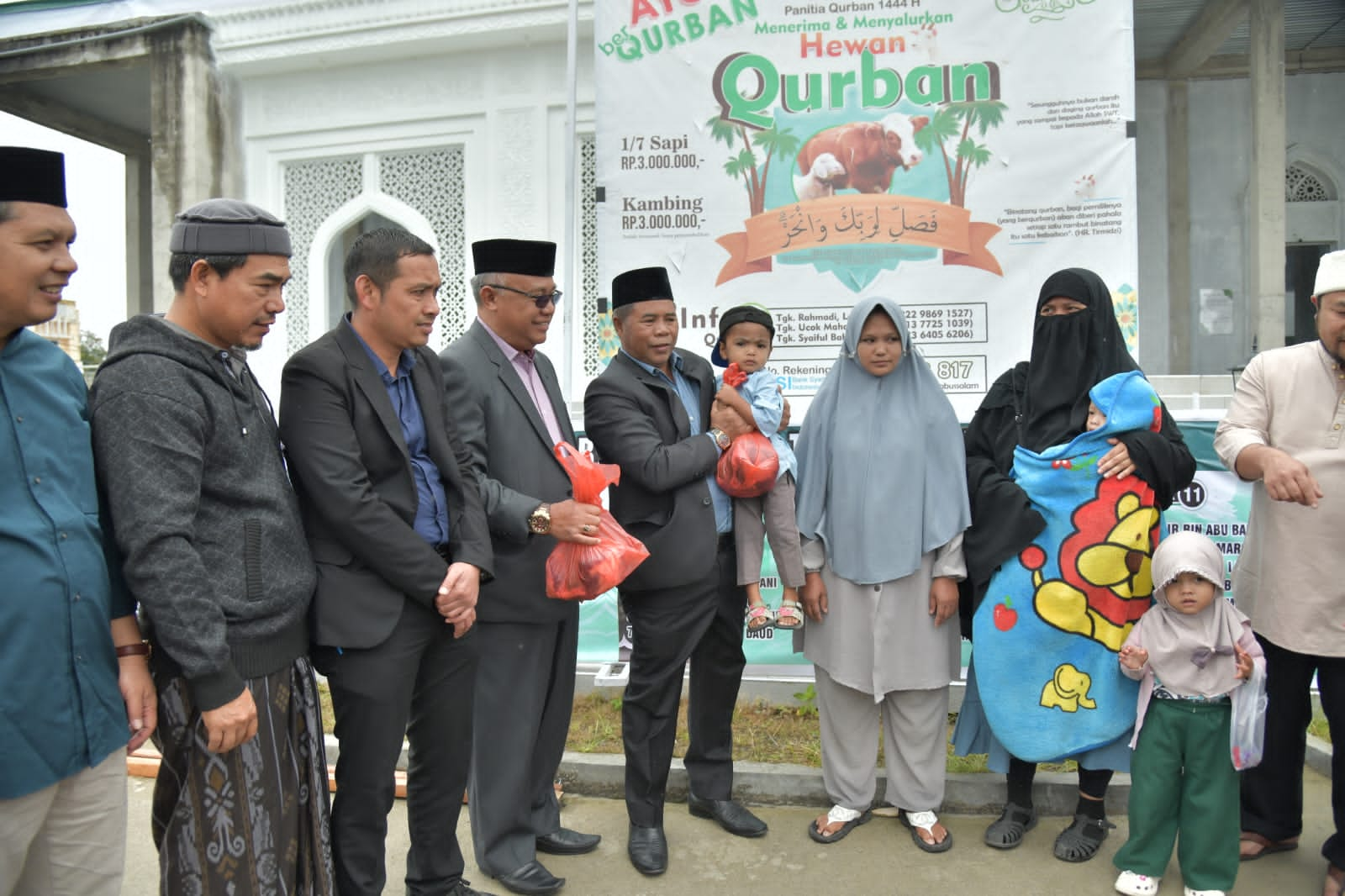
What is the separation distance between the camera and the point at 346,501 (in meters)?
2.24

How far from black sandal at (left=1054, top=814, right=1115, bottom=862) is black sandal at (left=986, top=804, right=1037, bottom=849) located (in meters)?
0.12

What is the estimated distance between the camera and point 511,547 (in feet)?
9.16

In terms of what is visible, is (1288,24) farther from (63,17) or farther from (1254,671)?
(63,17)

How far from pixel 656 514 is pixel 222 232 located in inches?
59.6

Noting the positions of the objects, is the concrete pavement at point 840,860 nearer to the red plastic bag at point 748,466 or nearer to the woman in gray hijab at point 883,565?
the woman in gray hijab at point 883,565

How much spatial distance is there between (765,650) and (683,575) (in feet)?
5.55

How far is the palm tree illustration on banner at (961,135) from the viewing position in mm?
5047

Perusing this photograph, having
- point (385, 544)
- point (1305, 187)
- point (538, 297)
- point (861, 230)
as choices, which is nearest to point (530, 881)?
point (385, 544)

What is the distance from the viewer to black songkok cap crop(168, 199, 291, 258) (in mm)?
2004

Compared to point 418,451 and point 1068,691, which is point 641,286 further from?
point 1068,691

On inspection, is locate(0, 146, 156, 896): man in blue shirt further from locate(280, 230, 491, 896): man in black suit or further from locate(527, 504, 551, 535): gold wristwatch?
locate(527, 504, 551, 535): gold wristwatch

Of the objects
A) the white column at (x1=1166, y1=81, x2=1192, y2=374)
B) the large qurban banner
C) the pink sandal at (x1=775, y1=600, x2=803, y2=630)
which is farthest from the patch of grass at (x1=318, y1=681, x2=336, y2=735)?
the white column at (x1=1166, y1=81, x2=1192, y2=374)

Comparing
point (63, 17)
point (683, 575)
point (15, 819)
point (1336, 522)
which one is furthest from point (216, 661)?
point (63, 17)

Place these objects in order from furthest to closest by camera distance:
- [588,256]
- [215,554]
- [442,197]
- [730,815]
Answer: [442,197]
[588,256]
[730,815]
[215,554]
